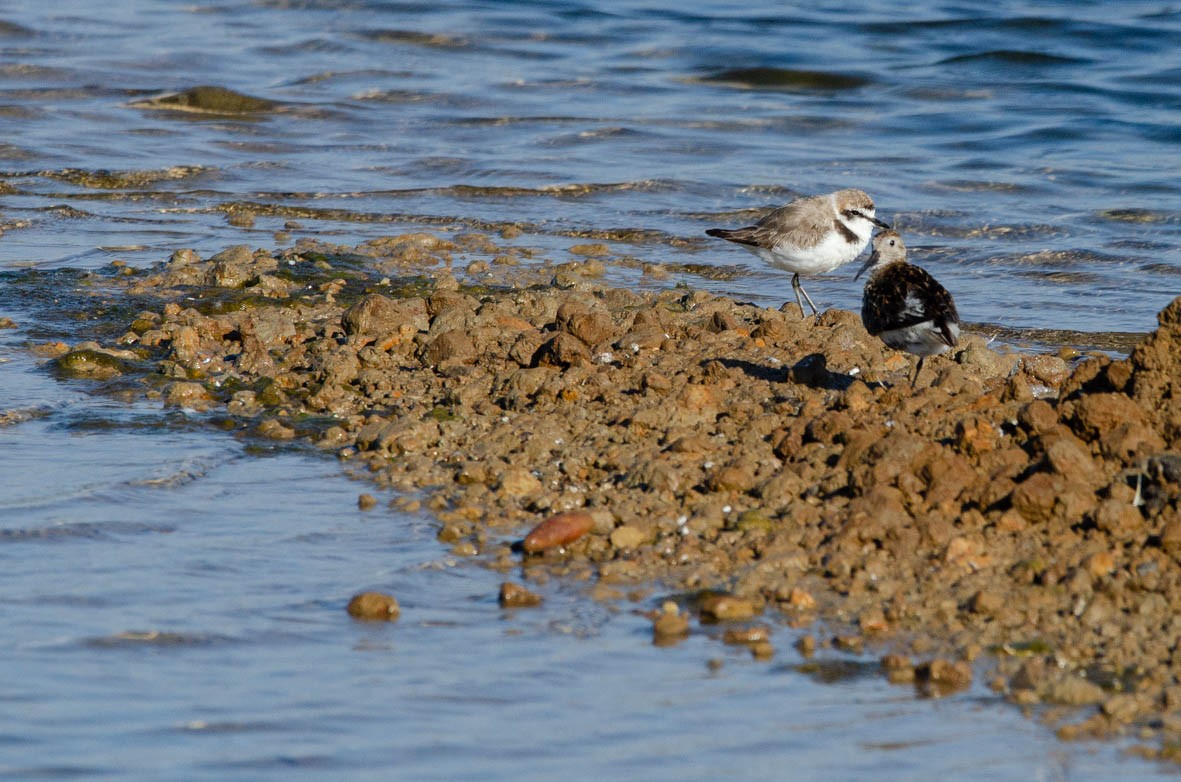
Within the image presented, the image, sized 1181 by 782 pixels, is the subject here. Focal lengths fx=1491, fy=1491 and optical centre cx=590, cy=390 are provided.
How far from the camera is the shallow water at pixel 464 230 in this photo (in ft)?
12.8

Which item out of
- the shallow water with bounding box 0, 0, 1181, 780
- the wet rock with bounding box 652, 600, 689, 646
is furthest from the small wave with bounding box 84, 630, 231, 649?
the wet rock with bounding box 652, 600, 689, 646

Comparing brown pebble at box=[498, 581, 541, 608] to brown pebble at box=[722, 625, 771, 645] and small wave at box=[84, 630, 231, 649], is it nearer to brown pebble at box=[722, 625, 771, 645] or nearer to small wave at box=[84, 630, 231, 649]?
brown pebble at box=[722, 625, 771, 645]

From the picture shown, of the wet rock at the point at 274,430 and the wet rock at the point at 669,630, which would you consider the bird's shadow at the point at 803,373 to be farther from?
the wet rock at the point at 669,630

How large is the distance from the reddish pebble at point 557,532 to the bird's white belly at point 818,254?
14.8 feet

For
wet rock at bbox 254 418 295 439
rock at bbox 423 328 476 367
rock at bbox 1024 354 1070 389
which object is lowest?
wet rock at bbox 254 418 295 439

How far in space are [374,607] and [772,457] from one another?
1.81m

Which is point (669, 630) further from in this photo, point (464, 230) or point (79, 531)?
point (464, 230)

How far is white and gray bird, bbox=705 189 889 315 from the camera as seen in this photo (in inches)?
367

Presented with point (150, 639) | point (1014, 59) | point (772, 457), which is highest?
point (1014, 59)

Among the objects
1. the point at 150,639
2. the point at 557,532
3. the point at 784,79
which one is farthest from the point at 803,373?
the point at 784,79

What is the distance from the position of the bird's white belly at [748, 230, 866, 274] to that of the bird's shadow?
2431 millimetres

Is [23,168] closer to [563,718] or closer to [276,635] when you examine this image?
[276,635]

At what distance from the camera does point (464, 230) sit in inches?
464

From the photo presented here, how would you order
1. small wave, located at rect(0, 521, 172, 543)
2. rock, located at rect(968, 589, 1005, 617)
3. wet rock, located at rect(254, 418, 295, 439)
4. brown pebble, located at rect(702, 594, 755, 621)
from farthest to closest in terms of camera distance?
wet rock, located at rect(254, 418, 295, 439)
small wave, located at rect(0, 521, 172, 543)
brown pebble, located at rect(702, 594, 755, 621)
rock, located at rect(968, 589, 1005, 617)
